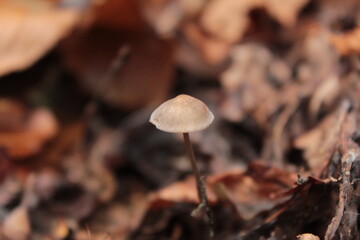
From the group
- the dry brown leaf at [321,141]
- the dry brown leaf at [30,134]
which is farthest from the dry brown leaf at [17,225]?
the dry brown leaf at [321,141]

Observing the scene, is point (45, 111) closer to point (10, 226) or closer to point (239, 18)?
point (10, 226)

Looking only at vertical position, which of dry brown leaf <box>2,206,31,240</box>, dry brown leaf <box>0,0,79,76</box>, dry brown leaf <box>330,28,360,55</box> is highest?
dry brown leaf <box>0,0,79,76</box>

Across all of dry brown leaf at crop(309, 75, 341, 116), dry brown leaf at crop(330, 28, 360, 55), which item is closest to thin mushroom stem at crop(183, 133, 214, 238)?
dry brown leaf at crop(309, 75, 341, 116)

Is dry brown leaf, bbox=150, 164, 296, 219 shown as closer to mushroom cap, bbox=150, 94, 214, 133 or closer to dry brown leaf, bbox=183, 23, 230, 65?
mushroom cap, bbox=150, 94, 214, 133

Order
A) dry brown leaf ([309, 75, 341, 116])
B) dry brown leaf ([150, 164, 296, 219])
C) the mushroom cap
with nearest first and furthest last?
the mushroom cap < dry brown leaf ([150, 164, 296, 219]) < dry brown leaf ([309, 75, 341, 116])

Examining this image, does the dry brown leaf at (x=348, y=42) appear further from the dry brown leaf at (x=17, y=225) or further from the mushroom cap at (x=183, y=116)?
the dry brown leaf at (x=17, y=225)

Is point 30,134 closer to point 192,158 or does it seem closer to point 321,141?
point 192,158
